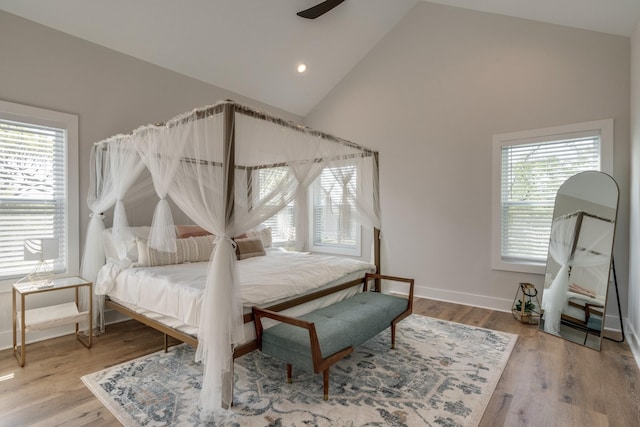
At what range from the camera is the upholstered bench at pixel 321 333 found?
7.12 ft

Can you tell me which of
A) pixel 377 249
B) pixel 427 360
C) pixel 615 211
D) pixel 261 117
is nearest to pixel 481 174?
pixel 615 211

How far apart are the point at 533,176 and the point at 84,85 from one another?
17.3ft

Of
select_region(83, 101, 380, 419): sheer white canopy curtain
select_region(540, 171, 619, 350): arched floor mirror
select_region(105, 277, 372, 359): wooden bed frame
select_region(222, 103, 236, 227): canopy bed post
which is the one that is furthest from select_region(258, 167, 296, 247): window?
select_region(540, 171, 619, 350): arched floor mirror

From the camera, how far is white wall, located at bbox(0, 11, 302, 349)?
3.10 m

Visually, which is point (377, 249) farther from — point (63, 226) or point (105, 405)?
point (63, 226)

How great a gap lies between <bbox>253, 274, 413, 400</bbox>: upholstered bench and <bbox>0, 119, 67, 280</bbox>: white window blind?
2564 millimetres

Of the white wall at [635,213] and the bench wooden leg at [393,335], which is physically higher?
the white wall at [635,213]

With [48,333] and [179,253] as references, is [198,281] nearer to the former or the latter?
[179,253]

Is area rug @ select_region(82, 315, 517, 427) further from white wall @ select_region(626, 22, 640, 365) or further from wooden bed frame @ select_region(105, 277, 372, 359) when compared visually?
white wall @ select_region(626, 22, 640, 365)

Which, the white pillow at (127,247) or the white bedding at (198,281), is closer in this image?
the white bedding at (198,281)

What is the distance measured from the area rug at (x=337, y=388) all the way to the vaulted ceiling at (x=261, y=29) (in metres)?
3.35

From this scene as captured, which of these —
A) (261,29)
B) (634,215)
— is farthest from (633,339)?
(261,29)

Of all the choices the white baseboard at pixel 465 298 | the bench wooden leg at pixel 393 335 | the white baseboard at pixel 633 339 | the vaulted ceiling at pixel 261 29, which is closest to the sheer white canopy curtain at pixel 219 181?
the vaulted ceiling at pixel 261 29

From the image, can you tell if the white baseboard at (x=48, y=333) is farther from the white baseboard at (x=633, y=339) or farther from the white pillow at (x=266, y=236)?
the white baseboard at (x=633, y=339)
